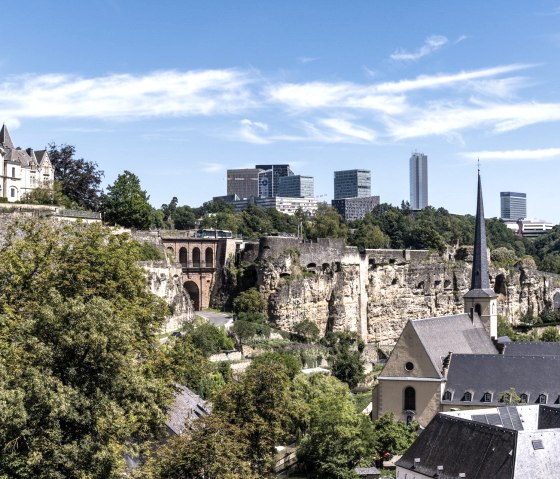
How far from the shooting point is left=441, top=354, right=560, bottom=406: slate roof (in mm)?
51750

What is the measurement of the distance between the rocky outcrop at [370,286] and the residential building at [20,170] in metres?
23.5

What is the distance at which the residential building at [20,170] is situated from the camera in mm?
79250

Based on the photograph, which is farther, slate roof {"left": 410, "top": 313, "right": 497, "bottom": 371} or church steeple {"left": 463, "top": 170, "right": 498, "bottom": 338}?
church steeple {"left": 463, "top": 170, "right": 498, "bottom": 338}

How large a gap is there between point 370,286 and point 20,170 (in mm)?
38284

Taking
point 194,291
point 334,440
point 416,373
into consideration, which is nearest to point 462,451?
point 334,440

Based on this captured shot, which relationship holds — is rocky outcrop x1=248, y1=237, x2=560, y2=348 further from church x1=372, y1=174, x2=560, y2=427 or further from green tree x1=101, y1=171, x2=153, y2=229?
church x1=372, y1=174, x2=560, y2=427

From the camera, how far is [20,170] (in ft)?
267

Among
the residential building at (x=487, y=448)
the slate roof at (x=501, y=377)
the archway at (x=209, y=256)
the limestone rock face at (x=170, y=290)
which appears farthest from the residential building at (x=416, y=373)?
the archway at (x=209, y=256)

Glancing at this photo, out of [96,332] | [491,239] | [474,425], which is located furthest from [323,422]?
[491,239]

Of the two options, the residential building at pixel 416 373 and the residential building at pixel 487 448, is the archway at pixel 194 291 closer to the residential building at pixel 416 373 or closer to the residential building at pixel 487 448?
the residential building at pixel 416 373

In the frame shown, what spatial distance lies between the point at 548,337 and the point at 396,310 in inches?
Result: 661

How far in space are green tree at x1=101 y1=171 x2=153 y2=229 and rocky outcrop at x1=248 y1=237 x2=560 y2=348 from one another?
42.3 feet

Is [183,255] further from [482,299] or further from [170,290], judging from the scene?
[482,299]

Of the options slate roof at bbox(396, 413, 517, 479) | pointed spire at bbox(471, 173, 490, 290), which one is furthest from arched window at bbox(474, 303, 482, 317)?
slate roof at bbox(396, 413, 517, 479)
